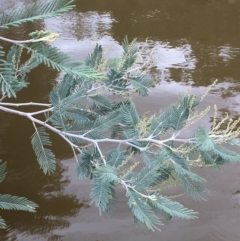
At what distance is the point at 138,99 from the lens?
1.87 m

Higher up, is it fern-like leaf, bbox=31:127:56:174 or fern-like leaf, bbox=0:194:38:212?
fern-like leaf, bbox=31:127:56:174

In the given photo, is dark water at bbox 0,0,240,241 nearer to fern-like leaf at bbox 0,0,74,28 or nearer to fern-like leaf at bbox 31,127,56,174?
fern-like leaf at bbox 31,127,56,174

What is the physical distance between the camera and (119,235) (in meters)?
1.31

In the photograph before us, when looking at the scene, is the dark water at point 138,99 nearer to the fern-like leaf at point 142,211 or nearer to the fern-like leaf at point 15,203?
the fern-like leaf at point 15,203

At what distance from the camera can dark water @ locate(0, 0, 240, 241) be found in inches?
52.2

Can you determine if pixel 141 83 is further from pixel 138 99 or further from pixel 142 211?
pixel 138 99

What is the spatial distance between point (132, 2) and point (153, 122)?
2187 mm

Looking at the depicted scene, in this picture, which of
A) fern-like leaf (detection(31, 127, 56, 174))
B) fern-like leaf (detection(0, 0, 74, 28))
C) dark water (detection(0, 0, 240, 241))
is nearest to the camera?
fern-like leaf (detection(0, 0, 74, 28))

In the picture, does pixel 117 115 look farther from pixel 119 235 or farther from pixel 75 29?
pixel 75 29

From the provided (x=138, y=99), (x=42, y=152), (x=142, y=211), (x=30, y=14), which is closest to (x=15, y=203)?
(x=42, y=152)

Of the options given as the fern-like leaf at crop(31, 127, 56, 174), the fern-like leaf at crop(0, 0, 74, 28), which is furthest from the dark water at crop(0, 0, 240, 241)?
the fern-like leaf at crop(0, 0, 74, 28)

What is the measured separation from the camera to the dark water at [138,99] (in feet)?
4.35

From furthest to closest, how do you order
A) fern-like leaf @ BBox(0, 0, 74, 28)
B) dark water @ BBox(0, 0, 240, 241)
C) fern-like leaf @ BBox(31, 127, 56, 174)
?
dark water @ BBox(0, 0, 240, 241) → fern-like leaf @ BBox(31, 127, 56, 174) → fern-like leaf @ BBox(0, 0, 74, 28)

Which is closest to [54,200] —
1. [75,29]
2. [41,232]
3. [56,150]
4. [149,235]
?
[41,232]
